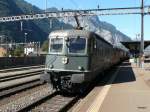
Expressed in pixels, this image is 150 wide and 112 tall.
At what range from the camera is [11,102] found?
634 inches

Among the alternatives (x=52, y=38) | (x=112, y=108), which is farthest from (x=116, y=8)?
(x=112, y=108)

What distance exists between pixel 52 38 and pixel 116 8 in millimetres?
80770

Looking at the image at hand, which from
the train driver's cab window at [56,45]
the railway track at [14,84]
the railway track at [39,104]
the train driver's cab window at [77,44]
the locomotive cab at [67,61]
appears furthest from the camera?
the railway track at [14,84]

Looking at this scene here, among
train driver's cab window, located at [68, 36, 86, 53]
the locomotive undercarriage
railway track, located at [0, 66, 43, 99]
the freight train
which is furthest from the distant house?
the locomotive undercarriage

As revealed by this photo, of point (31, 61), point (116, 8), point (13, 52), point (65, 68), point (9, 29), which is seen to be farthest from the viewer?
point (9, 29)

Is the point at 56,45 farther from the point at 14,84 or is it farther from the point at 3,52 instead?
the point at 3,52

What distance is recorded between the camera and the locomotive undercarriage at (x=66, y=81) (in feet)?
59.9

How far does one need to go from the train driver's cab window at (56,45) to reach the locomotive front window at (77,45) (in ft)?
1.58

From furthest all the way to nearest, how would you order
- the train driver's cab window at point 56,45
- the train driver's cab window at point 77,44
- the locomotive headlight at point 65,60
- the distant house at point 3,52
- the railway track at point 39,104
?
the distant house at point 3,52
the train driver's cab window at point 56,45
the train driver's cab window at point 77,44
the locomotive headlight at point 65,60
the railway track at point 39,104

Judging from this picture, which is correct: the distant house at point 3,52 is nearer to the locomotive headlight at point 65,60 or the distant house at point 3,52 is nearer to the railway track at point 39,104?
the locomotive headlight at point 65,60

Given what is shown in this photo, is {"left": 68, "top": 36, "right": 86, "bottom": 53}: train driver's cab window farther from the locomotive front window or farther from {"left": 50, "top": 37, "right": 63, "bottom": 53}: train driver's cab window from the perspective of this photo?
{"left": 50, "top": 37, "right": 63, "bottom": 53}: train driver's cab window

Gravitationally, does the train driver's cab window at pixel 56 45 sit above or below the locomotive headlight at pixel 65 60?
above

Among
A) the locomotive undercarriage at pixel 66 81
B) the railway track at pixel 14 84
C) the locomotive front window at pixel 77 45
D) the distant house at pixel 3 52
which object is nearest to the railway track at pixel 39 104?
the locomotive undercarriage at pixel 66 81

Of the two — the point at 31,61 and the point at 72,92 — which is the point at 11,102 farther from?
the point at 31,61
